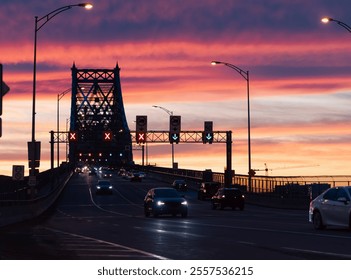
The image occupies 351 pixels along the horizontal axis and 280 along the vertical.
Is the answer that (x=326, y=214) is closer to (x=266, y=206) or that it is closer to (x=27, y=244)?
(x=27, y=244)

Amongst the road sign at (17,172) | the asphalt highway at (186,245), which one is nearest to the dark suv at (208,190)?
the road sign at (17,172)

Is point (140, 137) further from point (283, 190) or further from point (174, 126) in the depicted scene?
point (283, 190)

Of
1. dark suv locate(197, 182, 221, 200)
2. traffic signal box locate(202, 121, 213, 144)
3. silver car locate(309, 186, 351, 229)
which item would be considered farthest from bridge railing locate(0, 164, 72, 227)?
traffic signal box locate(202, 121, 213, 144)

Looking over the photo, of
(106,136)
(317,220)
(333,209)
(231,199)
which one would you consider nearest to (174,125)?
(106,136)

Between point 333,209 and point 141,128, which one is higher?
point 141,128

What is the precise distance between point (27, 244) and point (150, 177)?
132315 mm

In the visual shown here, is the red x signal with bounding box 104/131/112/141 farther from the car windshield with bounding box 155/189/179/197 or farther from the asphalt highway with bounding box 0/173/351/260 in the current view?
the asphalt highway with bounding box 0/173/351/260

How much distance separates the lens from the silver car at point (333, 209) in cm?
2903

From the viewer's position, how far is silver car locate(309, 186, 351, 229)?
29.0 m

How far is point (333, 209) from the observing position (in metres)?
29.7

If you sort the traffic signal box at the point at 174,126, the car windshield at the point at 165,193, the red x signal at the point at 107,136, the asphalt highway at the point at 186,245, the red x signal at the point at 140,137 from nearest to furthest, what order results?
1. the asphalt highway at the point at 186,245
2. the car windshield at the point at 165,193
3. the red x signal at the point at 107,136
4. the traffic signal box at the point at 174,126
5. the red x signal at the point at 140,137

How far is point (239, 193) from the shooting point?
199ft

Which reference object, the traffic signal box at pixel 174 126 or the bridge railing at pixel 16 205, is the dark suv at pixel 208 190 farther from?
Result: the bridge railing at pixel 16 205
